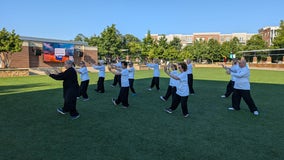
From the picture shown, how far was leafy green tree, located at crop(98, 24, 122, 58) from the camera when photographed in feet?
151

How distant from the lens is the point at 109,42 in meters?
46.6

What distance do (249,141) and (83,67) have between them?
22.0ft

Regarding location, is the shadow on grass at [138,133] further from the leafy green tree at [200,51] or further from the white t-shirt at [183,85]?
the leafy green tree at [200,51]

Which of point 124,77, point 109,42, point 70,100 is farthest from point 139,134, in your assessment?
point 109,42

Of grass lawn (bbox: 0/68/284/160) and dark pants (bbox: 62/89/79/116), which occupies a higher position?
dark pants (bbox: 62/89/79/116)

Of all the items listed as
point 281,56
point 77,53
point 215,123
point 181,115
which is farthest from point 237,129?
point 281,56

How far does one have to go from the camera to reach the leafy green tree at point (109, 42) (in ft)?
151

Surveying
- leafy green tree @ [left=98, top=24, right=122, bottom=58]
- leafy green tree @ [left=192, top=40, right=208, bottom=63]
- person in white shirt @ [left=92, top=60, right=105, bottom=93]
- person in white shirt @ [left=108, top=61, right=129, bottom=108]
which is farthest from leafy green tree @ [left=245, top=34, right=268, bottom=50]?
person in white shirt @ [left=108, top=61, right=129, bottom=108]

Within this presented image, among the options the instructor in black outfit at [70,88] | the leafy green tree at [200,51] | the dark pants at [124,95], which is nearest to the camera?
the instructor in black outfit at [70,88]

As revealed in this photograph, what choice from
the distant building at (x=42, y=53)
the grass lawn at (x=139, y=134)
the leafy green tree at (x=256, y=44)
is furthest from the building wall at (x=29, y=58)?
the leafy green tree at (x=256, y=44)

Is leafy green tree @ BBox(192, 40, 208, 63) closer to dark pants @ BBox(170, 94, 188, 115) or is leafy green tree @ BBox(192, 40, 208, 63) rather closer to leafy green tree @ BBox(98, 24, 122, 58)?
leafy green tree @ BBox(98, 24, 122, 58)

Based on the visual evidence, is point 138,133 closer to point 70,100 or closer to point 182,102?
point 182,102

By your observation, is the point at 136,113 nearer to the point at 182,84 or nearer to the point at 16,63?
the point at 182,84

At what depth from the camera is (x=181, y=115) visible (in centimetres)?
679
